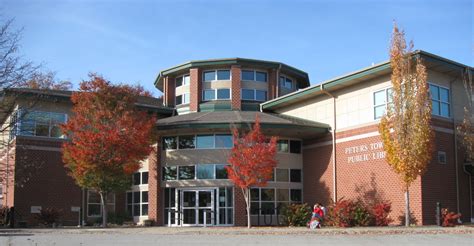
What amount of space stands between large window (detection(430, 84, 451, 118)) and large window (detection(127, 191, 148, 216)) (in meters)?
16.6

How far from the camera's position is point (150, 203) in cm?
3222

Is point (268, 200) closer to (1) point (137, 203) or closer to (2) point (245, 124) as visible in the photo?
(2) point (245, 124)

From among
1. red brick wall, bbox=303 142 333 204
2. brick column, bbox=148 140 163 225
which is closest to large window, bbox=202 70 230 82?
brick column, bbox=148 140 163 225

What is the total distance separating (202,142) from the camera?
3153 cm

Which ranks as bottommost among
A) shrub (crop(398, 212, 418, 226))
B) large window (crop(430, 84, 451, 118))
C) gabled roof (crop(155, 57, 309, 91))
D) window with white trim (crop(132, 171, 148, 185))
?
shrub (crop(398, 212, 418, 226))

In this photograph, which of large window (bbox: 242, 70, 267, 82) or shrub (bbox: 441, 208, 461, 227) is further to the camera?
large window (bbox: 242, 70, 267, 82)

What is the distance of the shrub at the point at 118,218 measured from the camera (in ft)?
110

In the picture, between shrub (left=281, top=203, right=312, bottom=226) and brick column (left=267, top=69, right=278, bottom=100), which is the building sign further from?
brick column (left=267, top=69, right=278, bottom=100)

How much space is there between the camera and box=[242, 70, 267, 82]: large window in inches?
1465

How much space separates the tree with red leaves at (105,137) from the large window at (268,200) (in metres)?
6.45

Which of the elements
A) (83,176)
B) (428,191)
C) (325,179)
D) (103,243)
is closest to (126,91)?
(83,176)

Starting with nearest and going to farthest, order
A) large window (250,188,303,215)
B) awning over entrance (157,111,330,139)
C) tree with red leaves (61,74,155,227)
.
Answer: tree with red leaves (61,74,155,227) → awning over entrance (157,111,330,139) → large window (250,188,303,215)

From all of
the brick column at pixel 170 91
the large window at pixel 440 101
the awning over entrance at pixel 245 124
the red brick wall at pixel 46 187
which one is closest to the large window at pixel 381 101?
the large window at pixel 440 101

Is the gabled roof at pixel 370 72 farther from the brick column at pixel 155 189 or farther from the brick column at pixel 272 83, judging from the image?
the brick column at pixel 155 189
